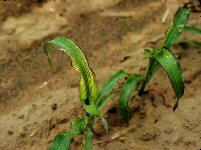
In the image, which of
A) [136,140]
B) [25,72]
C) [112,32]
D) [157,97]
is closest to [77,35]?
[112,32]

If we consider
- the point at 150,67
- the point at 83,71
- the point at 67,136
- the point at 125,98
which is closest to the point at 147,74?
the point at 150,67

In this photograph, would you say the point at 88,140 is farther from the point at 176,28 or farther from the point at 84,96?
the point at 176,28

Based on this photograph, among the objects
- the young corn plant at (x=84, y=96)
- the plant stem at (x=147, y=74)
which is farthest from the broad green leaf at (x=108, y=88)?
the plant stem at (x=147, y=74)

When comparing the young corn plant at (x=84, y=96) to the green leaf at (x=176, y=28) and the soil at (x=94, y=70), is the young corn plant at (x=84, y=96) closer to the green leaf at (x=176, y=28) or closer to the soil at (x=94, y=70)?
the soil at (x=94, y=70)

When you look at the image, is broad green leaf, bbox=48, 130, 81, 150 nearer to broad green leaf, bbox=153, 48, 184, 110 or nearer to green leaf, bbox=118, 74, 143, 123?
green leaf, bbox=118, 74, 143, 123

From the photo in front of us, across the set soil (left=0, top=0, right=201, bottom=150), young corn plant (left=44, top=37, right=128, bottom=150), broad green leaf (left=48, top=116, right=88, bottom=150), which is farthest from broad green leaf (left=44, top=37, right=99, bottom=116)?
soil (left=0, top=0, right=201, bottom=150)

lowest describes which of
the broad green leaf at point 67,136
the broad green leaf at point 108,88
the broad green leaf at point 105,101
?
the broad green leaf at point 67,136

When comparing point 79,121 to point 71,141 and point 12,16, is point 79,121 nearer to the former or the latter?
point 71,141
